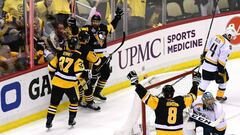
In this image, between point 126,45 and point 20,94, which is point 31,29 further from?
point 126,45

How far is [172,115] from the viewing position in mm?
5023

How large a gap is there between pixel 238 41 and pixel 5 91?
4696 mm

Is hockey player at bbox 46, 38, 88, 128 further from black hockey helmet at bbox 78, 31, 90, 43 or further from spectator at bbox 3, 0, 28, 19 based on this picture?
spectator at bbox 3, 0, 28, 19

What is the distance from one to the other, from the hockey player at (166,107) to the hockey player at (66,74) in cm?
134

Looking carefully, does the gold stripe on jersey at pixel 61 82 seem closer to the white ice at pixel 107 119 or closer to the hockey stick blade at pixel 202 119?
the white ice at pixel 107 119

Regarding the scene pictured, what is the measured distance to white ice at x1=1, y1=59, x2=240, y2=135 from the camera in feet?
21.2

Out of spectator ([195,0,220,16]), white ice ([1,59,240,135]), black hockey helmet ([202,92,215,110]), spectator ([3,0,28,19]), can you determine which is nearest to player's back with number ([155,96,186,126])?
black hockey helmet ([202,92,215,110])

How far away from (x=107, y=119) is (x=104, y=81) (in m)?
0.57

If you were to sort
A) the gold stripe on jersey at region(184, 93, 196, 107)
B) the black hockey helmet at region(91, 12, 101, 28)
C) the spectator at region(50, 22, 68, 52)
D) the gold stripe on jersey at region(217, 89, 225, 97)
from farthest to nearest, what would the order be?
the gold stripe on jersey at region(217, 89, 225, 97), the spectator at region(50, 22, 68, 52), the black hockey helmet at region(91, 12, 101, 28), the gold stripe on jersey at region(184, 93, 196, 107)

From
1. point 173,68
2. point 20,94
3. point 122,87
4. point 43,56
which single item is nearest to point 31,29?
point 43,56

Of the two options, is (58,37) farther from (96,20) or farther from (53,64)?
(53,64)

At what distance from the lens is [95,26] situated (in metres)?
6.97

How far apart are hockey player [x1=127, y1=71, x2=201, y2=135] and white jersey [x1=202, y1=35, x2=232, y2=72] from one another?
1.91 metres

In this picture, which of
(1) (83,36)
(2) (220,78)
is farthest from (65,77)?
(2) (220,78)
